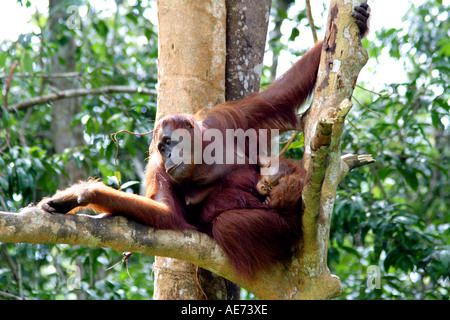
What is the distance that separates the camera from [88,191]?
2846 mm

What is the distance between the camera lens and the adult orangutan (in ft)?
9.76

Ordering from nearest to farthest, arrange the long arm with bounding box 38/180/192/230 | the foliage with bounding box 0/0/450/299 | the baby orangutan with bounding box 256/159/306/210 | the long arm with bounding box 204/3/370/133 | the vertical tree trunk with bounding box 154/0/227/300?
the long arm with bounding box 38/180/192/230, the baby orangutan with bounding box 256/159/306/210, the long arm with bounding box 204/3/370/133, the vertical tree trunk with bounding box 154/0/227/300, the foliage with bounding box 0/0/450/299

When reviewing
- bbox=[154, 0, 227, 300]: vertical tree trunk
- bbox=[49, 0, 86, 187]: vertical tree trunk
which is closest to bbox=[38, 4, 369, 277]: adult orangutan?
bbox=[154, 0, 227, 300]: vertical tree trunk

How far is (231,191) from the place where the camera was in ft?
11.6

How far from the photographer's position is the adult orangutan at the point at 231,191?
2975 mm

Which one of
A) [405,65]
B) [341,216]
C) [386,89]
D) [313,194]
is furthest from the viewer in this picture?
[405,65]

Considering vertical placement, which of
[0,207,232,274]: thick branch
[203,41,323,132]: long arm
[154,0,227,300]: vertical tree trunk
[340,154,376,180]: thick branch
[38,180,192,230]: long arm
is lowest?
[0,207,232,274]: thick branch

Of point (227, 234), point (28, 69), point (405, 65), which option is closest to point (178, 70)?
point (227, 234)

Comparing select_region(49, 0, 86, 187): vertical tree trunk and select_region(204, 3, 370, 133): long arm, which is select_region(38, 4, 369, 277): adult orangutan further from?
select_region(49, 0, 86, 187): vertical tree trunk

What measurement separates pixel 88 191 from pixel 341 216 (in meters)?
2.59

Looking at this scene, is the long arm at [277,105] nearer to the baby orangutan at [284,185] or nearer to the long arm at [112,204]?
the baby orangutan at [284,185]

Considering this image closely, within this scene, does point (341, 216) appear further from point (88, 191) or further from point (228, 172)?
point (88, 191)

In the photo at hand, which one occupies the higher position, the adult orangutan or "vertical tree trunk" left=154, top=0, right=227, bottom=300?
"vertical tree trunk" left=154, top=0, right=227, bottom=300

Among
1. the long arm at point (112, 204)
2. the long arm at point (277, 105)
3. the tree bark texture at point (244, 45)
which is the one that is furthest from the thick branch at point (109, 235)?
the tree bark texture at point (244, 45)
